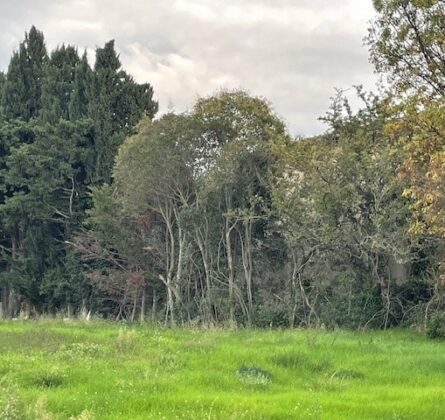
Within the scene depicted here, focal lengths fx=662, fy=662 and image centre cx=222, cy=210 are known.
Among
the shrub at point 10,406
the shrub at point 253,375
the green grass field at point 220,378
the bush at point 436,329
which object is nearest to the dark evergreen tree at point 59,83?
the green grass field at point 220,378

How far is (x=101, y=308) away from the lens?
33844mm

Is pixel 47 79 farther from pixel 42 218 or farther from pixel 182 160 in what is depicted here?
pixel 182 160

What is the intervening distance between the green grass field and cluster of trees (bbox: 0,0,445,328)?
303cm

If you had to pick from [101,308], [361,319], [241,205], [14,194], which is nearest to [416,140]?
[361,319]

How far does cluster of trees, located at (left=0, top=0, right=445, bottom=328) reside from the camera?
46.2 ft

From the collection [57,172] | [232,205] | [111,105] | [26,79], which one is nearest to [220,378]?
[232,205]

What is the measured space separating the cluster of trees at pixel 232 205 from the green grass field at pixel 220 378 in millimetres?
3029

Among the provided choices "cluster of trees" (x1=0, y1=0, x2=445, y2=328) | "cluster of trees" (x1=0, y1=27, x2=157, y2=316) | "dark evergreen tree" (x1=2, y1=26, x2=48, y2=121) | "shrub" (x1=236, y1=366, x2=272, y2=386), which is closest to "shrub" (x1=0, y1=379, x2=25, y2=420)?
"shrub" (x1=236, y1=366, x2=272, y2=386)

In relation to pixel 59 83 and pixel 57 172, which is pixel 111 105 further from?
pixel 59 83

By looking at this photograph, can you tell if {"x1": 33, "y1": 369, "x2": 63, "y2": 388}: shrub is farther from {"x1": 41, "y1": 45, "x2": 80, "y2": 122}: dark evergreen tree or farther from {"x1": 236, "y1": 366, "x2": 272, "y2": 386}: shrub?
{"x1": 41, "y1": 45, "x2": 80, "y2": 122}: dark evergreen tree

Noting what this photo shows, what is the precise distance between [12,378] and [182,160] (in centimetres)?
1717

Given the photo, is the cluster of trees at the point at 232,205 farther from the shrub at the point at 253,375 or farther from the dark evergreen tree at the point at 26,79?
the shrub at the point at 253,375

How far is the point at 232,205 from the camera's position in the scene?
25.8m

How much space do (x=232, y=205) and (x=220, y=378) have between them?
15.5 m
